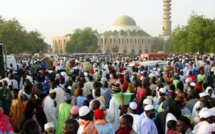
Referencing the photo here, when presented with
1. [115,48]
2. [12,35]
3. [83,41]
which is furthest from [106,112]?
[115,48]

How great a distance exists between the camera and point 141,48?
364 feet

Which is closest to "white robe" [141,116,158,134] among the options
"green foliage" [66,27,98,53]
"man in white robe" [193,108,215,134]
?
A: "man in white robe" [193,108,215,134]

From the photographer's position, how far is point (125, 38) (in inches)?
4250

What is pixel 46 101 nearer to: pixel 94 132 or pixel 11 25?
pixel 94 132

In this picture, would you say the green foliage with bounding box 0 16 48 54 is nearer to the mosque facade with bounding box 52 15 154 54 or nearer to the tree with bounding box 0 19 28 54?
the tree with bounding box 0 19 28 54

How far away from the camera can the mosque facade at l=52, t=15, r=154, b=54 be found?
346ft

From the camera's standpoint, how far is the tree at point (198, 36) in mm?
36281

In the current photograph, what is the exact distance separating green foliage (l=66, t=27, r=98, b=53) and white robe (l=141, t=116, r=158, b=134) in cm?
8034

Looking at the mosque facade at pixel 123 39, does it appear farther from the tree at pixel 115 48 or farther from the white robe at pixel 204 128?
the white robe at pixel 204 128

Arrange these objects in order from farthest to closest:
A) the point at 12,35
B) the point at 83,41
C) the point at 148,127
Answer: the point at 83,41
the point at 12,35
the point at 148,127

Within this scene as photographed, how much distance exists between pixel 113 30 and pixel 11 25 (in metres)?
73.0

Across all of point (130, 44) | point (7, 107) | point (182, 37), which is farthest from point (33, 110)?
point (130, 44)

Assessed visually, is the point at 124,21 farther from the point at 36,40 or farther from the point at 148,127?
the point at 148,127

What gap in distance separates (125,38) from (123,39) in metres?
0.68
